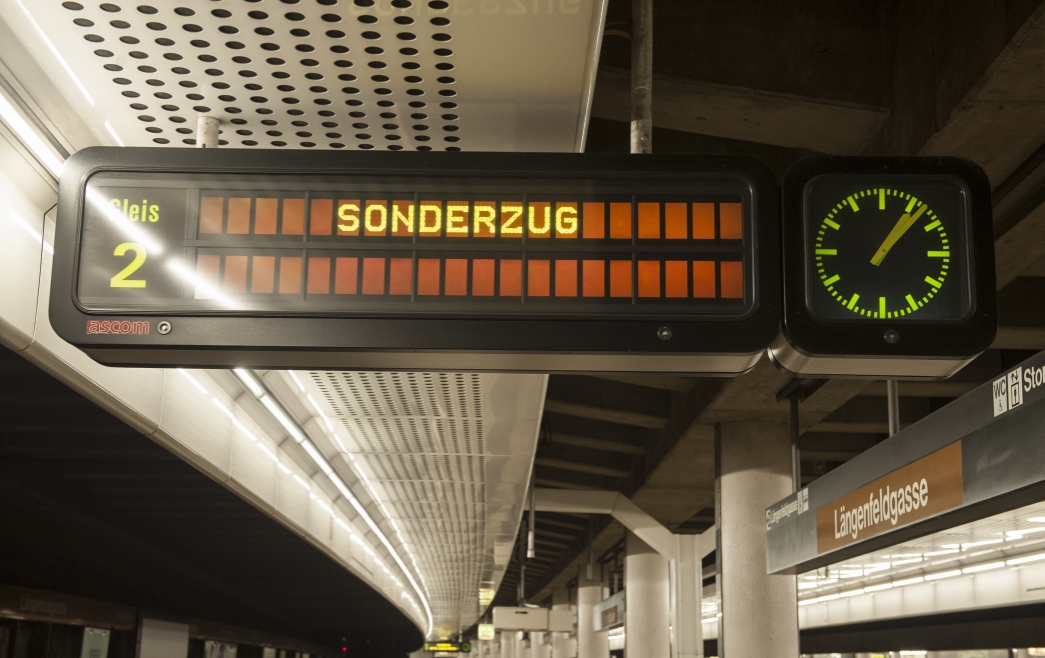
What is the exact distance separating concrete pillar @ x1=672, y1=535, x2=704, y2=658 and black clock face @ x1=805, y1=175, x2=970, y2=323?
1238cm

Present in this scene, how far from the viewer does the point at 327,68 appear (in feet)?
11.5

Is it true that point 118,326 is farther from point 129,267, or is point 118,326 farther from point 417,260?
point 417,260

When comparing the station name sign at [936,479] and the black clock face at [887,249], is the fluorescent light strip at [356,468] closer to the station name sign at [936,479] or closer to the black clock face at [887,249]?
the station name sign at [936,479]

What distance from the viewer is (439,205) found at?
335 centimetres

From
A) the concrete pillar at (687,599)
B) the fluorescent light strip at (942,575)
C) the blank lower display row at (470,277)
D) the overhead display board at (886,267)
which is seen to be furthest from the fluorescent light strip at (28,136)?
the concrete pillar at (687,599)

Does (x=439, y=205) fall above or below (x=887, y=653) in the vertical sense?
above

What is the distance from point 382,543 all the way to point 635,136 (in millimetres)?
16871

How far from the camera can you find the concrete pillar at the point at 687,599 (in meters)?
15.1

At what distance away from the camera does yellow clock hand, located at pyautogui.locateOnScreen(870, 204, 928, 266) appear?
327 cm

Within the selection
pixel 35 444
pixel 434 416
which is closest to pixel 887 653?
pixel 434 416

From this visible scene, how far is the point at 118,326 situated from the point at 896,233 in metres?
2.42

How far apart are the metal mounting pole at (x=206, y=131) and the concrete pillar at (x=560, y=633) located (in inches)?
1417

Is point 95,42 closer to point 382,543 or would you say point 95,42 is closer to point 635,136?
point 635,136

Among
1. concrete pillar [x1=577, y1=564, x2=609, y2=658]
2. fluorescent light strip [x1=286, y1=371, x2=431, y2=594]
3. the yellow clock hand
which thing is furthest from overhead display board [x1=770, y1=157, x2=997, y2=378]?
concrete pillar [x1=577, y1=564, x2=609, y2=658]
